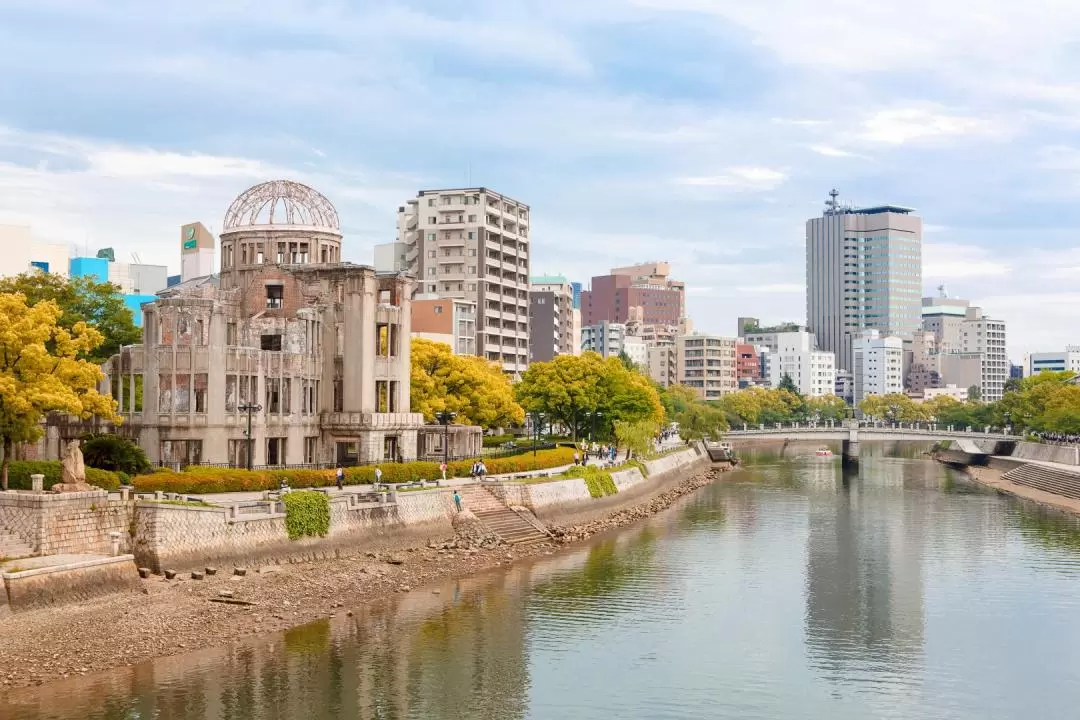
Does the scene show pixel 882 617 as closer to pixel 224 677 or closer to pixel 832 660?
pixel 832 660

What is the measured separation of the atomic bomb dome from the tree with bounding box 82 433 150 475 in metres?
28.2

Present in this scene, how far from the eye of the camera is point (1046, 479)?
127 meters

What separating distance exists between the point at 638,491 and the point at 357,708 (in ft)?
223

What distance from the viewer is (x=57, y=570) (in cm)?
4700

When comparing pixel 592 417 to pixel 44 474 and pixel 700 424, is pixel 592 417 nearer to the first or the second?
pixel 700 424

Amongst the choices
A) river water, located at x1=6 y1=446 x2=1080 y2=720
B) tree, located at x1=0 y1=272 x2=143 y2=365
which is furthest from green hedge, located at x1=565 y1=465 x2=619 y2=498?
tree, located at x1=0 y1=272 x2=143 y2=365

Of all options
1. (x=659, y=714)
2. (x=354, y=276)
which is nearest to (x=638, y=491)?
(x=354, y=276)

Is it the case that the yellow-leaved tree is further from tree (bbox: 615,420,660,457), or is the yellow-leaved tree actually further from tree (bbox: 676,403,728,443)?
tree (bbox: 676,403,728,443)

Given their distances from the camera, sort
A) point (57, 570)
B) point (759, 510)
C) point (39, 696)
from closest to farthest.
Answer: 1. point (39, 696)
2. point (57, 570)
3. point (759, 510)

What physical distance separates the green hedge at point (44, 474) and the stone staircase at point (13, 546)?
724 cm

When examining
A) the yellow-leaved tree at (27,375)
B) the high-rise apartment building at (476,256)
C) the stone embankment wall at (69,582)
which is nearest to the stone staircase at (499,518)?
the yellow-leaved tree at (27,375)

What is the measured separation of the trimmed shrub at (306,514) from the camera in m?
60.0

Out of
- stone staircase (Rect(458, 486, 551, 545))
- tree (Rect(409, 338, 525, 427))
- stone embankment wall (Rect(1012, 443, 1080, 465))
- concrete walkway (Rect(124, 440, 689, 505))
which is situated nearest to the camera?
concrete walkway (Rect(124, 440, 689, 505))

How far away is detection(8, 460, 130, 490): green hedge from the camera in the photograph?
56656 millimetres
